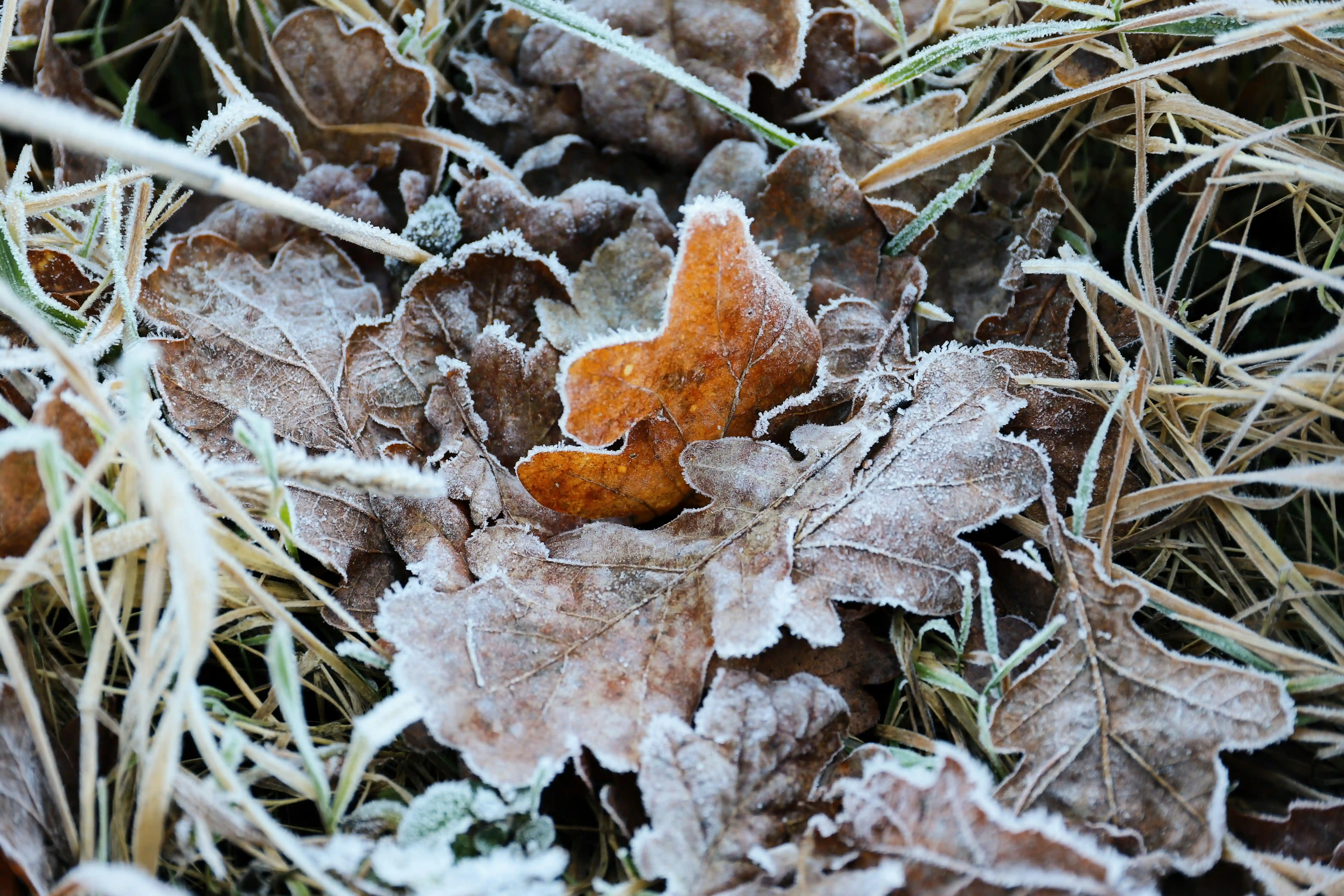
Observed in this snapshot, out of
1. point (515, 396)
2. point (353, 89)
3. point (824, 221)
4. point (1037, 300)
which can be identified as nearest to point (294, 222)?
point (353, 89)

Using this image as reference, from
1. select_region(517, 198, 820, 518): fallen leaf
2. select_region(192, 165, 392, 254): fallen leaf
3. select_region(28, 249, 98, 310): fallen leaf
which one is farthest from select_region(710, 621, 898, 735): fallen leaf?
select_region(28, 249, 98, 310): fallen leaf

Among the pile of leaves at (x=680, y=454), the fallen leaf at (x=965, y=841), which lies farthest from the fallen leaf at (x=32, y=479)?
the fallen leaf at (x=965, y=841)

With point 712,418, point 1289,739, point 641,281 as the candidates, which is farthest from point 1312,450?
point 641,281

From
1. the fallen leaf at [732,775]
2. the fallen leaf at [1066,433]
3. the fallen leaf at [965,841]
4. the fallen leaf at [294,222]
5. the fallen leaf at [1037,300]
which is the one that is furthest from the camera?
the fallen leaf at [294,222]

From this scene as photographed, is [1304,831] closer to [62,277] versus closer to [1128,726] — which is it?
[1128,726]

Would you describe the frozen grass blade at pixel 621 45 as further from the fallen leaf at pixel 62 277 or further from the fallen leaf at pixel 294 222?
the fallen leaf at pixel 62 277

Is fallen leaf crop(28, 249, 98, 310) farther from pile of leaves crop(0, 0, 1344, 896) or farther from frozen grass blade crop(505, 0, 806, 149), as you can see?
frozen grass blade crop(505, 0, 806, 149)

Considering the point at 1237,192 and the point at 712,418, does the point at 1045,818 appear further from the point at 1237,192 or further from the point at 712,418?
the point at 1237,192
